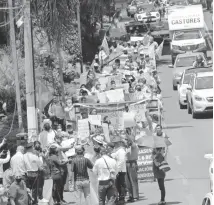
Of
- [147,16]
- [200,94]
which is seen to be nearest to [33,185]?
[200,94]

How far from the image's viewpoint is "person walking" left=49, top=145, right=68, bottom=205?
Answer: 1806 cm

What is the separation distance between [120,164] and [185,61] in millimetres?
20915

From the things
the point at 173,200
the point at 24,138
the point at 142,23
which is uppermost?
the point at 142,23

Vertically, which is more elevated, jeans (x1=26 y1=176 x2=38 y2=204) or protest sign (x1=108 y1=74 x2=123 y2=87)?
protest sign (x1=108 y1=74 x2=123 y2=87)

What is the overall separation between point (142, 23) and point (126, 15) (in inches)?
445

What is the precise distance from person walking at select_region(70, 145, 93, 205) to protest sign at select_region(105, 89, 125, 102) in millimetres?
9445

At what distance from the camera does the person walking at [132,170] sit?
18.4 meters

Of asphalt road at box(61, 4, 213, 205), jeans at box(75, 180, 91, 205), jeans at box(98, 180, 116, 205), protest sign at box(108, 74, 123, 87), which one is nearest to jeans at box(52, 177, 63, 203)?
asphalt road at box(61, 4, 213, 205)

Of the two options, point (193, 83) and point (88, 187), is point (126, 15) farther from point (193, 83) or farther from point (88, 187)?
point (88, 187)

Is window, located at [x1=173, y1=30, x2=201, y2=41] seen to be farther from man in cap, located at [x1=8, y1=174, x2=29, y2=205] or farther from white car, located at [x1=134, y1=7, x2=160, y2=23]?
man in cap, located at [x1=8, y1=174, x2=29, y2=205]

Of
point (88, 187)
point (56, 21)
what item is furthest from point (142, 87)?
point (88, 187)

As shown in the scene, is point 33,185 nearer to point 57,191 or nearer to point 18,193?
point 57,191

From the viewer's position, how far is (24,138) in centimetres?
1934

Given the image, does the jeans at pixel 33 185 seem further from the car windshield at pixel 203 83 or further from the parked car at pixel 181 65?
the parked car at pixel 181 65
